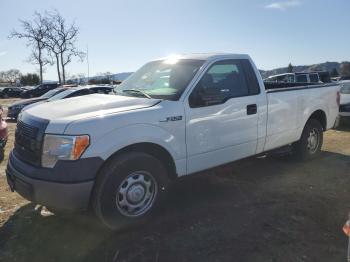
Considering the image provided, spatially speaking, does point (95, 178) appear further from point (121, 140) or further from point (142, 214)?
point (142, 214)

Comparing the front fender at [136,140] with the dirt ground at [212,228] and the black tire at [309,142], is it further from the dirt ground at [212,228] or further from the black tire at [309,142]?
the black tire at [309,142]

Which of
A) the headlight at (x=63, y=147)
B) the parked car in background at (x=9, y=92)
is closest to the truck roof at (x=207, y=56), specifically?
the headlight at (x=63, y=147)

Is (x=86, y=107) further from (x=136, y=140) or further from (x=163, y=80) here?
(x=163, y=80)

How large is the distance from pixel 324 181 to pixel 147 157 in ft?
10.3

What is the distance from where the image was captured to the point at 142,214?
158 inches

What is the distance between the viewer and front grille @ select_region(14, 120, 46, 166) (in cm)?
357

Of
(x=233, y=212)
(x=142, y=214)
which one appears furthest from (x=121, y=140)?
(x=233, y=212)

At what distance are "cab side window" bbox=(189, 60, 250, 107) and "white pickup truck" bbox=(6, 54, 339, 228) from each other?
13 mm

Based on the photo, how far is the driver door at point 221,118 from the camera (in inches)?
170

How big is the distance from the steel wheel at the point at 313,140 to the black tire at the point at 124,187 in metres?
3.62

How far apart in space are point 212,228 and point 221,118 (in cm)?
138

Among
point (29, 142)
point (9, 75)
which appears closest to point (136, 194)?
point (29, 142)

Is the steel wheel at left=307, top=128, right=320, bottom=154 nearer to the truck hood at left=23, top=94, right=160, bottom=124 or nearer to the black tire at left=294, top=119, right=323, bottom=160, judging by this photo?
the black tire at left=294, top=119, right=323, bottom=160

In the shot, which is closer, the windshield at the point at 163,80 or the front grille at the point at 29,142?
the front grille at the point at 29,142
